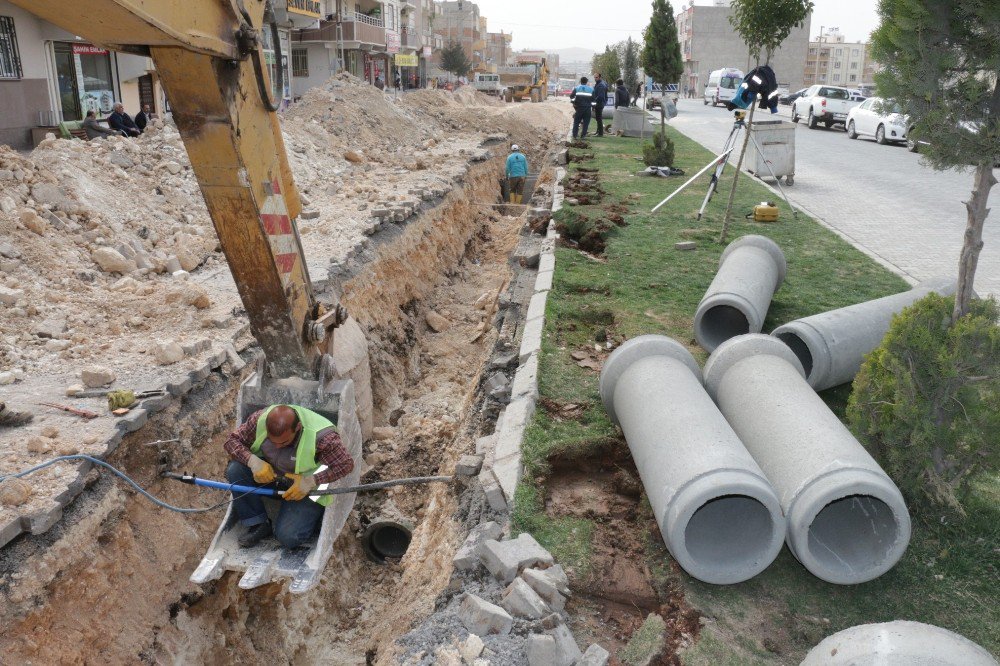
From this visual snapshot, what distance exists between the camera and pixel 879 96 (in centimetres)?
480

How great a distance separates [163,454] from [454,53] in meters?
65.2

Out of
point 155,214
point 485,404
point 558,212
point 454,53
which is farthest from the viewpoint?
point 454,53

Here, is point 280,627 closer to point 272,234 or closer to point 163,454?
point 163,454

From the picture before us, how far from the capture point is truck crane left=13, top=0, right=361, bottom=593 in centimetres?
351

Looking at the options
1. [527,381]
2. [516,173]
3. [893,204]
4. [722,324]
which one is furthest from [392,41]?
[527,381]

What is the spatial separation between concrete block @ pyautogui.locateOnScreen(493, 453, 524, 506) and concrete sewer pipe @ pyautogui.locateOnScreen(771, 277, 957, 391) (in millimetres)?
2517

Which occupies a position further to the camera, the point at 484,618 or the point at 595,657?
the point at 484,618

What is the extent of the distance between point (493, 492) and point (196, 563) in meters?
2.39

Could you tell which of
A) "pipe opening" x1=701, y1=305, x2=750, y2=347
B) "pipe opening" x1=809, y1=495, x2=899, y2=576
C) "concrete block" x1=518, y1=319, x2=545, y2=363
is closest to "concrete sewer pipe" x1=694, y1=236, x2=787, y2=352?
"pipe opening" x1=701, y1=305, x2=750, y2=347

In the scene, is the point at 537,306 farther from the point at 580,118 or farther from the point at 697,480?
the point at 580,118

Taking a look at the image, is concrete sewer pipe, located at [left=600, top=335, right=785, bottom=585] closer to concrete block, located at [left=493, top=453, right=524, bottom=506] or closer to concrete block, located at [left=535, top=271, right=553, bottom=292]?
concrete block, located at [left=493, top=453, right=524, bottom=506]

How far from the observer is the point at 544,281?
31.0ft

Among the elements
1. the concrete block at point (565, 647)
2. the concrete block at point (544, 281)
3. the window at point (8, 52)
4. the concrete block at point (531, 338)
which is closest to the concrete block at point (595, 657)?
the concrete block at point (565, 647)

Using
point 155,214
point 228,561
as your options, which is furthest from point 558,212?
point 228,561
